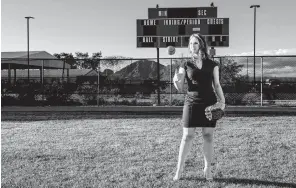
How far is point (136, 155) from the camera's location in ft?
20.3

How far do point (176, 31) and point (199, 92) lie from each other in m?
12.7

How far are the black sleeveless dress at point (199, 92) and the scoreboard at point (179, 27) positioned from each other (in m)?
12.4

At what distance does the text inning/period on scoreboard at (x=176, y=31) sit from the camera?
16625 millimetres

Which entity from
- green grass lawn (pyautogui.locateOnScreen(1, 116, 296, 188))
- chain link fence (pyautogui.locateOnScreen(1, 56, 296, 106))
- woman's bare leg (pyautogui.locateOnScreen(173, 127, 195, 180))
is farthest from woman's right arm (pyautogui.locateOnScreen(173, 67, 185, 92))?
chain link fence (pyautogui.locateOnScreen(1, 56, 296, 106))

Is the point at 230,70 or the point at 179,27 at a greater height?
the point at 179,27

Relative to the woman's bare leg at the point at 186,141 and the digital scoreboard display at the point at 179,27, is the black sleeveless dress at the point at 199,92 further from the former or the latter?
the digital scoreboard display at the point at 179,27

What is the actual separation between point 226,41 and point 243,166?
11.9 meters

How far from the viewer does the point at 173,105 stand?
1666 centimetres

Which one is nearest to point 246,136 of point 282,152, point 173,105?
point 282,152

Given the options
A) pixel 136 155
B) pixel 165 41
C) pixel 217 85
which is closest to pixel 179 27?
pixel 165 41

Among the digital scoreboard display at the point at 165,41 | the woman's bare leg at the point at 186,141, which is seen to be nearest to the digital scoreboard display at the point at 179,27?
the digital scoreboard display at the point at 165,41

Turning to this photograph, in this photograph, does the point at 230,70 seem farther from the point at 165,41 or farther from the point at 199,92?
the point at 199,92

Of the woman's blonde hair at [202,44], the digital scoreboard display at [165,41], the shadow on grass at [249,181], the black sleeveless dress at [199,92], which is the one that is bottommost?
the shadow on grass at [249,181]

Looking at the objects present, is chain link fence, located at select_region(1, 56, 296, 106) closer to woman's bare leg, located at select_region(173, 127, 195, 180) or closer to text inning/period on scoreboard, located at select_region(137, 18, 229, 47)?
text inning/period on scoreboard, located at select_region(137, 18, 229, 47)
